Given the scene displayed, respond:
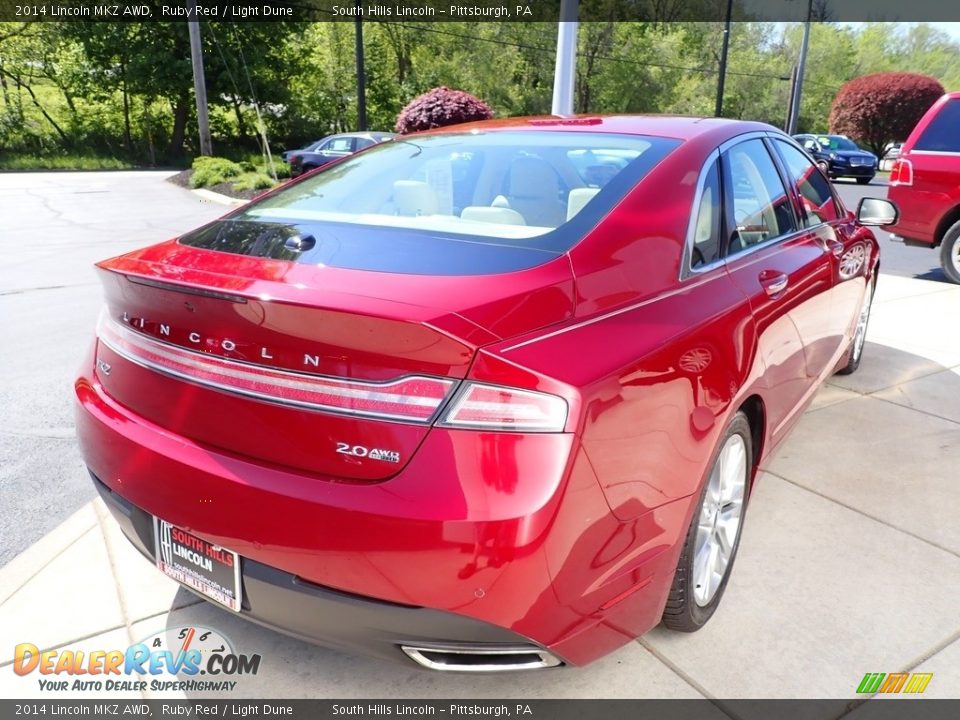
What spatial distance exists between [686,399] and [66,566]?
228 centimetres

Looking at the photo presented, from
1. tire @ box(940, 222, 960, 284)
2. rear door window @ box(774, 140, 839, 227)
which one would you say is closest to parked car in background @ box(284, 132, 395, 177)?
tire @ box(940, 222, 960, 284)

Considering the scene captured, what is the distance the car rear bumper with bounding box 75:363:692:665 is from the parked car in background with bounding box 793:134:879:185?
2401 cm

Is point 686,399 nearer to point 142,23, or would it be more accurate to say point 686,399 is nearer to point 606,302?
point 606,302

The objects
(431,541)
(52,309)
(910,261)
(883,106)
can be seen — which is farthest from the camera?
(883,106)

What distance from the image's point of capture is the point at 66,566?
9.01ft

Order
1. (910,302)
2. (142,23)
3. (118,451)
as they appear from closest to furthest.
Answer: (118,451) → (910,302) → (142,23)

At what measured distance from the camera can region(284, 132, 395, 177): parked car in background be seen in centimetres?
1802

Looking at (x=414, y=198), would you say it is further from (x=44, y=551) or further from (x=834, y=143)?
(x=834, y=143)

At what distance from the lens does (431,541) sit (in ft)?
5.16

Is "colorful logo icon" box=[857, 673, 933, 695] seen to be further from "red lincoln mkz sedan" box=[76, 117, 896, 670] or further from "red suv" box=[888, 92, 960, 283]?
"red suv" box=[888, 92, 960, 283]

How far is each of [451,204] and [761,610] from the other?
173 cm

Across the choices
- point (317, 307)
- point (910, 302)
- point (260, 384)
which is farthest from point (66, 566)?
point (910, 302)

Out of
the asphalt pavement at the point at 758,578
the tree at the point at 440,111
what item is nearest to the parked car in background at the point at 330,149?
the tree at the point at 440,111

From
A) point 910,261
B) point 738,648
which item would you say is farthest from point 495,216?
point 910,261
